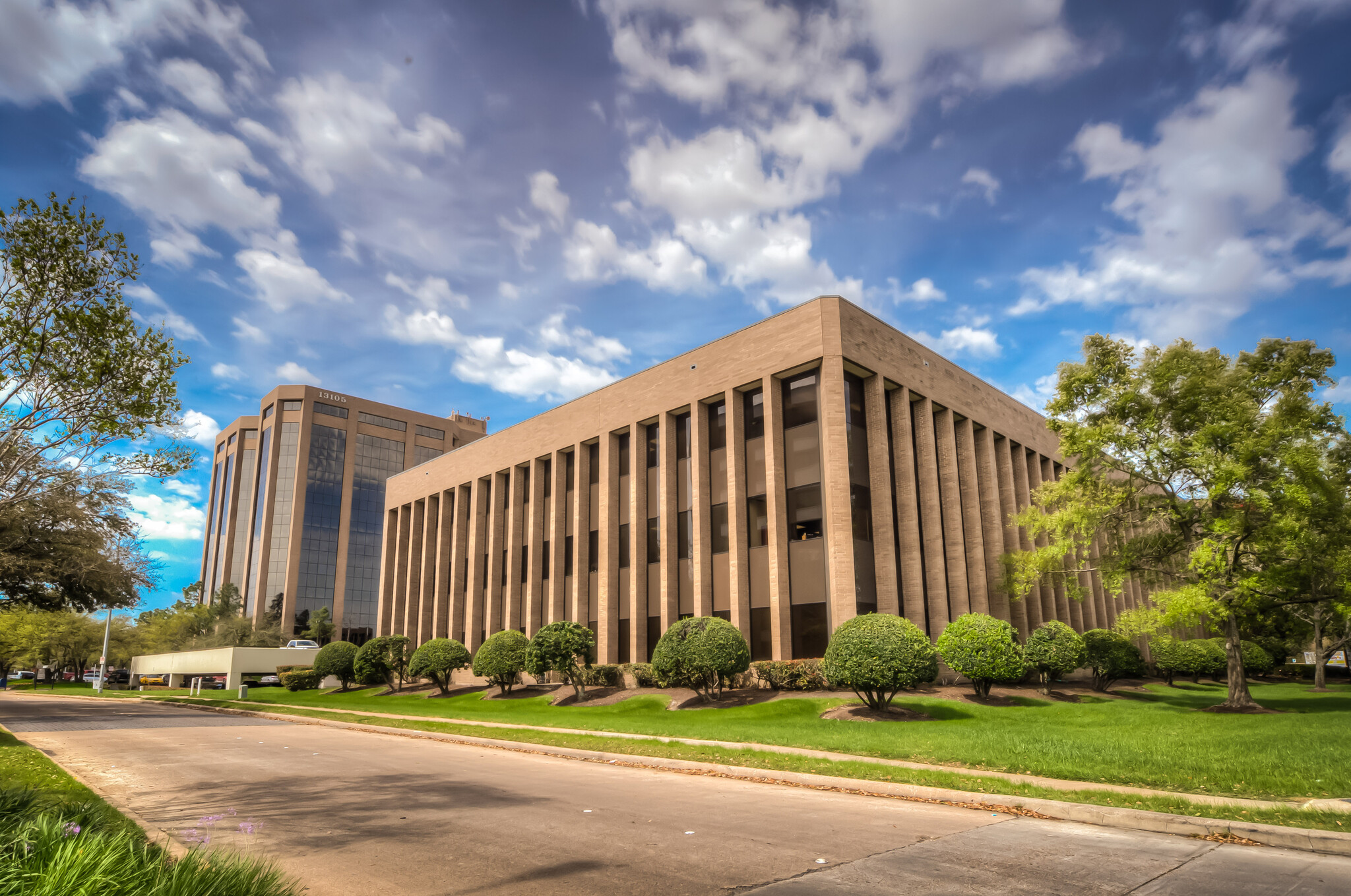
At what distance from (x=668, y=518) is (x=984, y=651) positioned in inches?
558

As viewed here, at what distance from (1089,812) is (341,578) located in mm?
101514

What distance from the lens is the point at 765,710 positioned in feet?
78.4

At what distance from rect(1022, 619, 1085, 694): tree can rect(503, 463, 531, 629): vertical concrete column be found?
2558 centimetres

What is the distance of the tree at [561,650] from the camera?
31125 millimetres

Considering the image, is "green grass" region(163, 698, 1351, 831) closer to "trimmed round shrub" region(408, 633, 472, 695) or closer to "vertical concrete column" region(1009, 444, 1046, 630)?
"trimmed round shrub" region(408, 633, 472, 695)

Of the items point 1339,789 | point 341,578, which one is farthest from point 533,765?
point 341,578

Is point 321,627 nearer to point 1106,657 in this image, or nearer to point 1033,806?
point 1106,657

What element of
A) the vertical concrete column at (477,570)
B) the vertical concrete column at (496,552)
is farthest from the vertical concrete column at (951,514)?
the vertical concrete column at (477,570)

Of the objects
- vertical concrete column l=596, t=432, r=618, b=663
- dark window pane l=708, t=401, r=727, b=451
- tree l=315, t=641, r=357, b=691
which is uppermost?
dark window pane l=708, t=401, r=727, b=451

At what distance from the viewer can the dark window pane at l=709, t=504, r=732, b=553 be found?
103 feet

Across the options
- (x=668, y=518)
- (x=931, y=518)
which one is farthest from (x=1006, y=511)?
(x=668, y=518)

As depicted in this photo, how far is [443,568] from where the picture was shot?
49906 millimetres

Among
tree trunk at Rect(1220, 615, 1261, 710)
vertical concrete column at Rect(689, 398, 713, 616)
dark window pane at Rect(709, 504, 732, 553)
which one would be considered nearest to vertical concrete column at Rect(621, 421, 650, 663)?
vertical concrete column at Rect(689, 398, 713, 616)

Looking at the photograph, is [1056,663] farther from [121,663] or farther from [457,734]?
[121,663]
